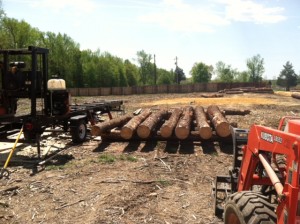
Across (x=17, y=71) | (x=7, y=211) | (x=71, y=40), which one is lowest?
(x=7, y=211)

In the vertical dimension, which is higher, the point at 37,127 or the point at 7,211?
the point at 37,127

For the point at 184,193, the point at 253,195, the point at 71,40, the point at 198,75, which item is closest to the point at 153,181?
the point at 184,193

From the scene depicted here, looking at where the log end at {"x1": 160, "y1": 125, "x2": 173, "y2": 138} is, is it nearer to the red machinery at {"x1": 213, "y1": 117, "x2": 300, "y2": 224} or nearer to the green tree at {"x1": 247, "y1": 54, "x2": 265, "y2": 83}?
the red machinery at {"x1": 213, "y1": 117, "x2": 300, "y2": 224}

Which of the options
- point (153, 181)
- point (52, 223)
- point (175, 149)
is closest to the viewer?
point (52, 223)

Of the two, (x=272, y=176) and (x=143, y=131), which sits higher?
(x=272, y=176)

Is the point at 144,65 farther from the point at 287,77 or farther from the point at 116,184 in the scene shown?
the point at 116,184

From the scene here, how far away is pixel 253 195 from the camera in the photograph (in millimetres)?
3684

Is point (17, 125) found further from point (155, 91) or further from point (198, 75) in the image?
point (198, 75)

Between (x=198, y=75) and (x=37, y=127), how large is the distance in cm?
8771

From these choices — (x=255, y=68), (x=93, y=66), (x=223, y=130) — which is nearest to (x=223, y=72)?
(x=255, y=68)

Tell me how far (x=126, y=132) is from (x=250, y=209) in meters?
8.21

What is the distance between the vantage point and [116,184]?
744cm

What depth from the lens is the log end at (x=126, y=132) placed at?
11445mm

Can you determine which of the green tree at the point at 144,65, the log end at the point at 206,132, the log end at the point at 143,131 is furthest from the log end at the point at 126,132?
the green tree at the point at 144,65
